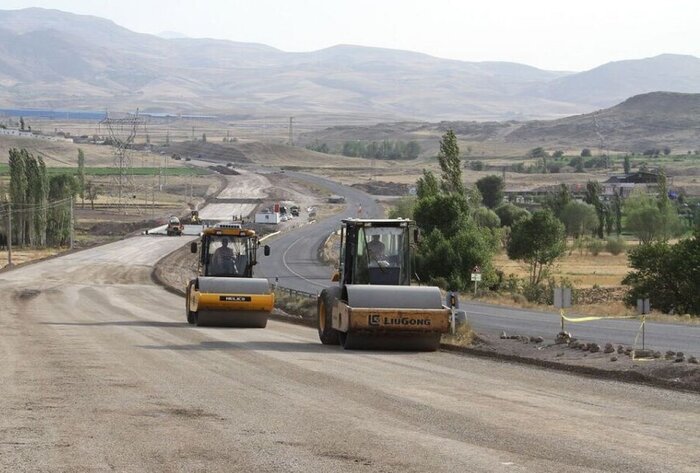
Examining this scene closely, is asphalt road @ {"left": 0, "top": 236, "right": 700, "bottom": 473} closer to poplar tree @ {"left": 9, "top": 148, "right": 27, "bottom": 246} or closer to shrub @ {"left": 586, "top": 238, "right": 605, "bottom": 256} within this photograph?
poplar tree @ {"left": 9, "top": 148, "right": 27, "bottom": 246}

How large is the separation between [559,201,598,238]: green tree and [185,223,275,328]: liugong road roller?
106 meters

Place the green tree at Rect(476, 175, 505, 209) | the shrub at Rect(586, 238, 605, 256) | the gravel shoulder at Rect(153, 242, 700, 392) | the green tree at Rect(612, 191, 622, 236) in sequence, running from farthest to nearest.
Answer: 1. the green tree at Rect(476, 175, 505, 209)
2. the green tree at Rect(612, 191, 622, 236)
3. the shrub at Rect(586, 238, 605, 256)
4. the gravel shoulder at Rect(153, 242, 700, 392)

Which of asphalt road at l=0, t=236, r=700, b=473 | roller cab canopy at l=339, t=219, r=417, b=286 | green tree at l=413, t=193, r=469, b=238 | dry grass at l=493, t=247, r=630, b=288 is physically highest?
roller cab canopy at l=339, t=219, r=417, b=286

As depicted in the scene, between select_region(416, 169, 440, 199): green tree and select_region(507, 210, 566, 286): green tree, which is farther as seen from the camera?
select_region(416, 169, 440, 199): green tree

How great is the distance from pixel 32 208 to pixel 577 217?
6167 cm

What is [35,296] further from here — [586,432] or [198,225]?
[198,225]

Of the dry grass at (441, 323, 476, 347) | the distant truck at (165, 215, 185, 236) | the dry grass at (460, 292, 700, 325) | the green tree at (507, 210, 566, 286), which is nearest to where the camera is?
the dry grass at (441, 323, 476, 347)

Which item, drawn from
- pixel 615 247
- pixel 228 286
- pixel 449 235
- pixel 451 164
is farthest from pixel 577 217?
pixel 228 286

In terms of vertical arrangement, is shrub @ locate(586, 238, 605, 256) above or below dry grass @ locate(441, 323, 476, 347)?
below

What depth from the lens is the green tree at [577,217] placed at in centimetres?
14650

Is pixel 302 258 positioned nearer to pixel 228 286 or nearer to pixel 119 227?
pixel 119 227

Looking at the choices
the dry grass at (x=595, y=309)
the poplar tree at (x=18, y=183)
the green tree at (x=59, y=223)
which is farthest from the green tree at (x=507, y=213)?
the dry grass at (x=595, y=309)

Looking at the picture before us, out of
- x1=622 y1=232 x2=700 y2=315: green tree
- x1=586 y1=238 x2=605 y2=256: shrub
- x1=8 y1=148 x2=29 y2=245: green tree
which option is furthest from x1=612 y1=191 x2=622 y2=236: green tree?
x1=622 y1=232 x2=700 y2=315: green tree

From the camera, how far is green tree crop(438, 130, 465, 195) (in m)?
95.2
